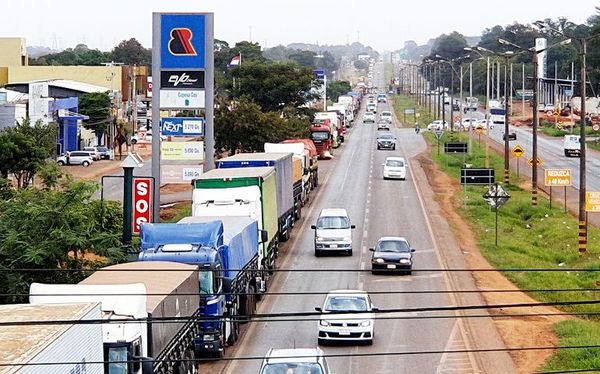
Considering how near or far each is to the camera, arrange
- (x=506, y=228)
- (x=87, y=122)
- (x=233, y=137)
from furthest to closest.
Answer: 1. (x=87, y=122)
2. (x=233, y=137)
3. (x=506, y=228)

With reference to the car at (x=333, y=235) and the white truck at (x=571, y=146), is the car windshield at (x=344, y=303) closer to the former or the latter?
the car at (x=333, y=235)

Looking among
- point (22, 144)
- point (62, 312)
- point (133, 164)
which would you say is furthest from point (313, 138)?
point (62, 312)

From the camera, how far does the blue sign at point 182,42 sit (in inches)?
1751

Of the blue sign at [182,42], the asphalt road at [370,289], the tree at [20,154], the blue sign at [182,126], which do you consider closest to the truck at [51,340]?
the asphalt road at [370,289]

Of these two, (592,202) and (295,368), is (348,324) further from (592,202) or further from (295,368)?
(592,202)

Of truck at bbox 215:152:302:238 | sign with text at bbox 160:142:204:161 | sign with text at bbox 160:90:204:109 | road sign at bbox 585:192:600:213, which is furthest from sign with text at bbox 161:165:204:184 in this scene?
road sign at bbox 585:192:600:213

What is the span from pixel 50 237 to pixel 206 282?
6907 millimetres

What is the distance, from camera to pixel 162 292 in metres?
21.8

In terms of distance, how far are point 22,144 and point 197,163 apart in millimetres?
17486

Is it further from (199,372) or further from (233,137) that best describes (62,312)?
(233,137)

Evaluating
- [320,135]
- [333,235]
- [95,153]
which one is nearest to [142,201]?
[333,235]

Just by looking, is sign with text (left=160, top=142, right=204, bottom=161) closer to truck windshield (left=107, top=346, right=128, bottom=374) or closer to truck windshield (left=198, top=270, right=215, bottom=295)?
truck windshield (left=198, top=270, right=215, bottom=295)

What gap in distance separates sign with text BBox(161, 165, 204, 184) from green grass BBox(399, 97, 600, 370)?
12042mm

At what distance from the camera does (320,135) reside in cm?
9294
